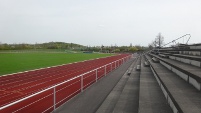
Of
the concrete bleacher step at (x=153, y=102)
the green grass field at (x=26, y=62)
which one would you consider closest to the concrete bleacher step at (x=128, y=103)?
the concrete bleacher step at (x=153, y=102)

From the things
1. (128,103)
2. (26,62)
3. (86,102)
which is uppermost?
(128,103)

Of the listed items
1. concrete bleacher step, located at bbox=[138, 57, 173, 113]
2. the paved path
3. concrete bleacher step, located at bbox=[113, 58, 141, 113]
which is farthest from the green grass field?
concrete bleacher step, located at bbox=[138, 57, 173, 113]

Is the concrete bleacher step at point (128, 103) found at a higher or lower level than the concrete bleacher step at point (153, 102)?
lower

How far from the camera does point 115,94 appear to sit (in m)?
9.69

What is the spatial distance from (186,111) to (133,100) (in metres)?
4.09

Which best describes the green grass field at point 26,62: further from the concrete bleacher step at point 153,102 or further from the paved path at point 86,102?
the concrete bleacher step at point 153,102

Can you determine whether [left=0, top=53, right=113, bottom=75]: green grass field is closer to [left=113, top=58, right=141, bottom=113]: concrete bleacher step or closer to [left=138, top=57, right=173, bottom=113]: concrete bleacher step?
[left=113, top=58, right=141, bottom=113]: concrete bleacher step

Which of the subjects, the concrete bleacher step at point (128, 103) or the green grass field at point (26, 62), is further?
the green grass field at point (26, 62)

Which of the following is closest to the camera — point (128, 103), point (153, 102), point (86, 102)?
point (153, 102)

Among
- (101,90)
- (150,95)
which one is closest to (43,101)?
(101,90)

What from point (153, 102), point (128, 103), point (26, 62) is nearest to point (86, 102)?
point (128, 103)

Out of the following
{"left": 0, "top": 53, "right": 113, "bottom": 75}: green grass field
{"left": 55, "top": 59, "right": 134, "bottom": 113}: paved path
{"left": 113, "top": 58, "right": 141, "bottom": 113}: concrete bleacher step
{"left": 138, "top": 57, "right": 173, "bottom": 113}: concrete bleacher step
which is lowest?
{"left": 0, "top": 53, "right": 113, "bottom": 75}: green grass field

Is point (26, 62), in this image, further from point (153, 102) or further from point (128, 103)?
point (153, 102)

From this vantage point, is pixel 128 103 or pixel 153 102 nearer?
pixel 153 102
